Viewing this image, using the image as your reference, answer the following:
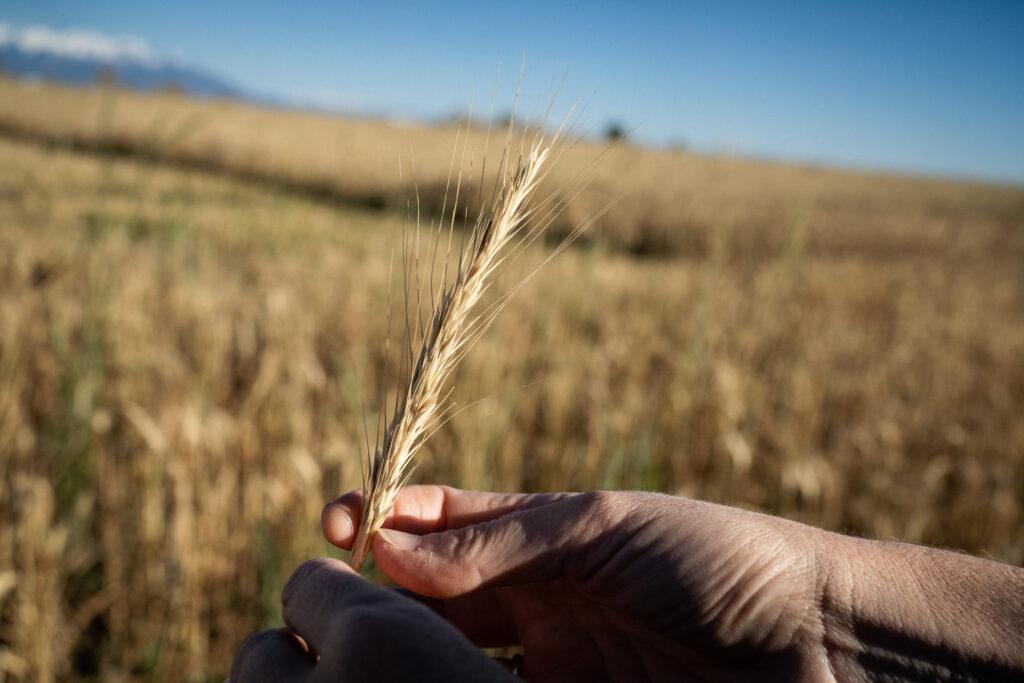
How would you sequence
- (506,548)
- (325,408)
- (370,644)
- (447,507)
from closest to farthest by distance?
(370,644) → (506,548) → (447,507) → (325,408)

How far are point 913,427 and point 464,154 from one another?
3060 mm

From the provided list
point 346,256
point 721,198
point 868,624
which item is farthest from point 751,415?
point 721,198

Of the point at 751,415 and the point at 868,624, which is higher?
the point at 868,624

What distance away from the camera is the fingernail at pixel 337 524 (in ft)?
2.97

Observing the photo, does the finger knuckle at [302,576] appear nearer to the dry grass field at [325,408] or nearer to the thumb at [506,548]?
the thumb at [506,548]

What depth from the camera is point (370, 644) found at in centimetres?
68

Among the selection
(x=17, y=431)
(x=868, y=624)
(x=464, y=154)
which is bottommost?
(x=17, y=431)

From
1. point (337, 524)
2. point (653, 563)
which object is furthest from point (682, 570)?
point (337, 524)

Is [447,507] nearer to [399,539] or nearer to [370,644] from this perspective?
[399,539]

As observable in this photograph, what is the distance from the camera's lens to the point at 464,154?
0.75m

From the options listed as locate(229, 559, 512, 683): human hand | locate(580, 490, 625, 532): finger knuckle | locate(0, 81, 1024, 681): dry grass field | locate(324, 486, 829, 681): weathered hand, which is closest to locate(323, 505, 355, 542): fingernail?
locate(324, 486, 829, 681): weathered hand

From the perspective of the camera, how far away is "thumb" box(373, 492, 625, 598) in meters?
0.96

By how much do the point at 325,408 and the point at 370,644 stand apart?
2.06 metres

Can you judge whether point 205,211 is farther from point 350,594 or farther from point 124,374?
point 350,594
